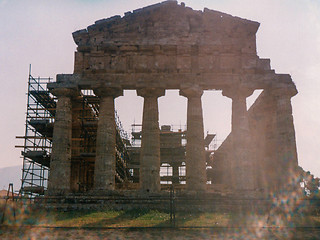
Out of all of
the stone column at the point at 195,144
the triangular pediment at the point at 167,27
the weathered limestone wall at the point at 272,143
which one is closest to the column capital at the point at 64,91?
the triangular pediment at the point at 167,27

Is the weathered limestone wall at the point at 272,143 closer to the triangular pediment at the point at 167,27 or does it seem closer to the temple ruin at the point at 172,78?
the temple ruin at the point at 172,78

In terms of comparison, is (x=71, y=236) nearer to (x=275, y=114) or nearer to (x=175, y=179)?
A: (x=275, y=114)

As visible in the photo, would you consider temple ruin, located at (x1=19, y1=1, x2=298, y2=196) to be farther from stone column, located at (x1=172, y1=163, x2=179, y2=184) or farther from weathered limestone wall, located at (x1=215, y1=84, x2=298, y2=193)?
stone column, located at (x1=172, y1=163, x2=179, y2=184)

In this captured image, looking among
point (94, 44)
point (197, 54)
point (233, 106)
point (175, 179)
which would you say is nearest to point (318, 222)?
point (233, 106)

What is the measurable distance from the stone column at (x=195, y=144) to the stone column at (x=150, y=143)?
2.26 meters

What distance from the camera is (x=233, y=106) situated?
96.3 ft

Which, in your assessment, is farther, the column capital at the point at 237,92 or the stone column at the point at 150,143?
the column capital at the point at 237,92

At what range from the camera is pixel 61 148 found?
27.8 metres

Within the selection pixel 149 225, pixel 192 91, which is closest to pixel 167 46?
pixel 192 91

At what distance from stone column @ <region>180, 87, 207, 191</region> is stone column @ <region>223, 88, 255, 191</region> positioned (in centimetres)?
249

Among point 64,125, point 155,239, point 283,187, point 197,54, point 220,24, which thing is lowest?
point 155,239

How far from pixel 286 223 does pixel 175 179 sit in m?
28.5

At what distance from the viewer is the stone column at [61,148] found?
26953mm

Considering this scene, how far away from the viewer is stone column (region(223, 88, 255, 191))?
27.3 meters
